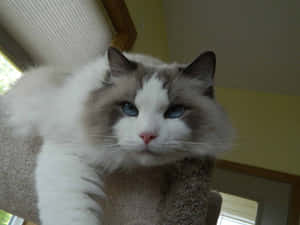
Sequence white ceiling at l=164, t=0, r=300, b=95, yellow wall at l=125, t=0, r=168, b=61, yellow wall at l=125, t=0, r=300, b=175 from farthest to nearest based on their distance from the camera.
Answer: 1. yellow wall at l=125, t=0, r=300, b=175
2. white ceiling at l=164, t=0, r=300, b=95
3. yellow wall at l=125, t=0, r=168, b=61

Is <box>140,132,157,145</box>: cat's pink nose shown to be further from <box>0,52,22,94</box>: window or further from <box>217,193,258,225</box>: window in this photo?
<box>217,193,258,225</box>: window

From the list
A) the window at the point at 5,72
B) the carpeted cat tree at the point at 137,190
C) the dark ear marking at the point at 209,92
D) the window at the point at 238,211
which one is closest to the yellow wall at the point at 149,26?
the window at the point at 5,72

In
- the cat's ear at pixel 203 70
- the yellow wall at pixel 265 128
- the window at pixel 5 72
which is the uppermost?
the yellow wall at pixel 265 128

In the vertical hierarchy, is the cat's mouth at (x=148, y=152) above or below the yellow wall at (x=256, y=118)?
below

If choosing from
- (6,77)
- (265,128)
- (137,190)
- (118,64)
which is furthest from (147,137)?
(265,128)

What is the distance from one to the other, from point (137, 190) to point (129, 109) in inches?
8.9

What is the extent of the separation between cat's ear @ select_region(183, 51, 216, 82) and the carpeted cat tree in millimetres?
260

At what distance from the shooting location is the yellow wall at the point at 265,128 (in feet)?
7.70

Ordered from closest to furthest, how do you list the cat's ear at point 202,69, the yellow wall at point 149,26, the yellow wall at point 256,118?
the cat's ear at point 202,69 < the yellow wall at point 149,26 < the yellow wall at point 256,118

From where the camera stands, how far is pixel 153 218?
655 mm

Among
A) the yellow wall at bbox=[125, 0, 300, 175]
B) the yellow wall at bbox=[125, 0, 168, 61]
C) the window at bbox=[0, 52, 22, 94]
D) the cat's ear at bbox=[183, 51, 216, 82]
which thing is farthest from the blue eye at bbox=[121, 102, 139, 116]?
the yellow wall at bbox=[125, 0, 300, 175]

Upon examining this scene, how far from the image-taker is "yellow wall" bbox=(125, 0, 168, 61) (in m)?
1.78

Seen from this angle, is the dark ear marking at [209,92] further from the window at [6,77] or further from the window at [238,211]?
the window at [238,211]

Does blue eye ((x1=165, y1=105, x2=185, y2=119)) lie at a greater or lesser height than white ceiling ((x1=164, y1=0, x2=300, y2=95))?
lesser
